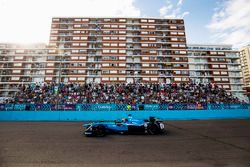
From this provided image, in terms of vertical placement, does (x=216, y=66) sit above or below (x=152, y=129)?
above

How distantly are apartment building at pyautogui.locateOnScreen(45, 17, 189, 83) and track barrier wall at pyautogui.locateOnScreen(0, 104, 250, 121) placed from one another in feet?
86.1

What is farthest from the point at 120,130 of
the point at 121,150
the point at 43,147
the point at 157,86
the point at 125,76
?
the point at 125,76

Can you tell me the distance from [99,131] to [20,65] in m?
53.5

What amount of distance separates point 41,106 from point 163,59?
4056 centimetres

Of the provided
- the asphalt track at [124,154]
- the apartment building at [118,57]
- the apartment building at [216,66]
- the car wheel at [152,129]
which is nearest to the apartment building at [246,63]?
the apartment building at [216,66]

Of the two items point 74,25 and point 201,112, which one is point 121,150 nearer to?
point 201,112

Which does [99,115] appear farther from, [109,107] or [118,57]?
[118,57]

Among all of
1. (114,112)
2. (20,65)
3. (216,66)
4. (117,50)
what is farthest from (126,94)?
(20,65)

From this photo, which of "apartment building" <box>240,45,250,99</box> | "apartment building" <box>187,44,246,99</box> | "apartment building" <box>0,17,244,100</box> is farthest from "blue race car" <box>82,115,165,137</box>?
"apartment building" <box>240,45,250,99</box>

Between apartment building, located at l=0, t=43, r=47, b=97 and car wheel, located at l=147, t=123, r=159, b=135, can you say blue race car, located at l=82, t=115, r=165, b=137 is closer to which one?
car wheel, located at l=147, t=123, r=159, b=135

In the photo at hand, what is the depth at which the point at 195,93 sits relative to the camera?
3188cm

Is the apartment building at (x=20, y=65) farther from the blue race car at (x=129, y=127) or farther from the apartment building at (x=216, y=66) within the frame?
the apartment building at (x=216, y=66)

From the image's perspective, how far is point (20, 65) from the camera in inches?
1950

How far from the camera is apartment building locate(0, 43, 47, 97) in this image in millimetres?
47969
